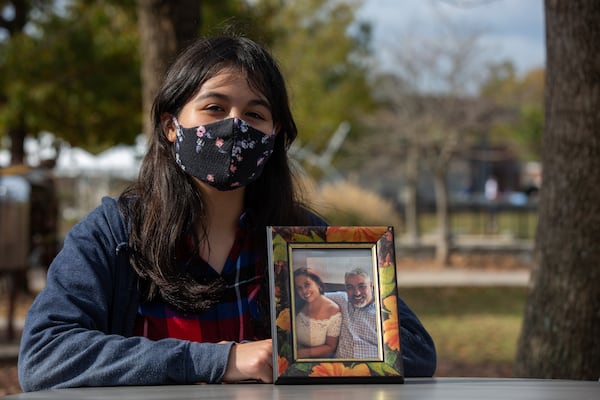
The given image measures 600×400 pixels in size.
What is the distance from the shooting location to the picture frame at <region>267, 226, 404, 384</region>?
1.72 m

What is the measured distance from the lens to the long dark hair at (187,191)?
84.6 inches

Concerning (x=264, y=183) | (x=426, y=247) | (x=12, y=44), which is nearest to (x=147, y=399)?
(x=264, y=183)

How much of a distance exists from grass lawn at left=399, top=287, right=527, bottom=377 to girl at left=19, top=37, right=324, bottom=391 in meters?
5.40


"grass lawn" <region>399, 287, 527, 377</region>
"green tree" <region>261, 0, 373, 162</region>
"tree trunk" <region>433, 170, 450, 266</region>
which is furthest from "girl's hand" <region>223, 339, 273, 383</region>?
"green tree" <region>261, 0, 373, 162</region>

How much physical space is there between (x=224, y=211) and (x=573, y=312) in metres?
2.62

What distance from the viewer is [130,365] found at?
1854mm

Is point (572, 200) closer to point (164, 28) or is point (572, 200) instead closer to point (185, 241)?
point (185, 241)

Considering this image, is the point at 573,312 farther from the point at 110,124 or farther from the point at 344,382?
the point at 110,124

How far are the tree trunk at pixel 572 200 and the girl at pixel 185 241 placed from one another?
92.5 inches

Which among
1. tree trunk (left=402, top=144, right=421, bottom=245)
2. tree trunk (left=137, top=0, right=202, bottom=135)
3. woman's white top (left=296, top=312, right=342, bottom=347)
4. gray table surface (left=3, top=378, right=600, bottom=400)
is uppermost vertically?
tree trunk (left=137, top=0, right=202, bottom=135)

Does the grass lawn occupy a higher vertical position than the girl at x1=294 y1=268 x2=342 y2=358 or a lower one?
lower

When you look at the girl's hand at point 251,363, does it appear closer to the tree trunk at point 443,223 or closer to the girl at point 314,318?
the girl at point 314,318

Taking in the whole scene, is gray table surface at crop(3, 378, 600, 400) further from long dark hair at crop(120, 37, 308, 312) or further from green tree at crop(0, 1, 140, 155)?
green tree at crop(0, 1, 140, 155)

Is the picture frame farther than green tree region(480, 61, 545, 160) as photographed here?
No
